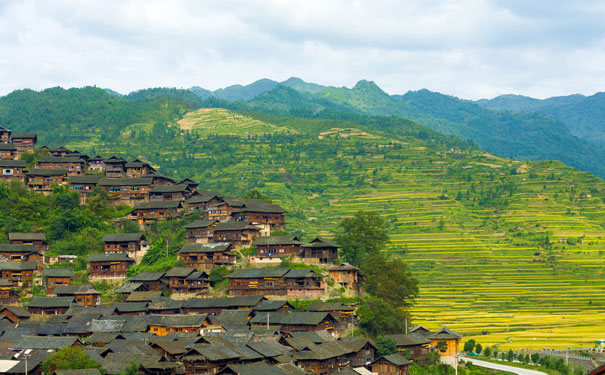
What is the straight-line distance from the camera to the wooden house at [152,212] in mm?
89125

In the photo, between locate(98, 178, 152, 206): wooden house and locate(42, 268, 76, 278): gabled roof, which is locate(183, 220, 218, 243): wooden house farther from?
locate(42, 268, 76, 278): gabled roof

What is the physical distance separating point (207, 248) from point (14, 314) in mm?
19020

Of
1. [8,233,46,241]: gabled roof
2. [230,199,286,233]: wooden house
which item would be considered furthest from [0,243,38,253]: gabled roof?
[230,199,286,233]: wooden house

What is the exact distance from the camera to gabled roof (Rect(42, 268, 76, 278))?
76738 mm

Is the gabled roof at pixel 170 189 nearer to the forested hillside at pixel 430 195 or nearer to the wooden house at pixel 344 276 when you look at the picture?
the wooden house at pixel 344 276

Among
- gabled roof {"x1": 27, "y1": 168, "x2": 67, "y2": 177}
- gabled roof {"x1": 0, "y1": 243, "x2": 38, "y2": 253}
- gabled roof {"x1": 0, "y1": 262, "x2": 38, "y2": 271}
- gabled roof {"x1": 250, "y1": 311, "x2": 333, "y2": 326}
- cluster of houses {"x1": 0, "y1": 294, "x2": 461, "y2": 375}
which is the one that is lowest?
cluster of houses {"x1": 0, "y1": 294, "x2": 461, "y2": 375}

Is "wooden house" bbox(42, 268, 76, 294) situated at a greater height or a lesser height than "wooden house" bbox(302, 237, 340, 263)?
lesser

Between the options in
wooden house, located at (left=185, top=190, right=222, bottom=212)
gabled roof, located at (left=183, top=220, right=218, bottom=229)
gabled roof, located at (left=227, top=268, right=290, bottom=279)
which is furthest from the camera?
wooden house, located at (left=185, top=190, right=222, bottom=212)

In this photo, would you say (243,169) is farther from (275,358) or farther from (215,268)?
(275,358)

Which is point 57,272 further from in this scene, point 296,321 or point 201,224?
point 296,321

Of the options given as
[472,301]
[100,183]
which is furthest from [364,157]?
[100,183]

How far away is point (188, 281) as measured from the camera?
76875mm

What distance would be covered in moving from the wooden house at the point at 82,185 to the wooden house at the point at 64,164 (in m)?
4.56

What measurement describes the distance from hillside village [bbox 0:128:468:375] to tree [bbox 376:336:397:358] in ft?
1.09
